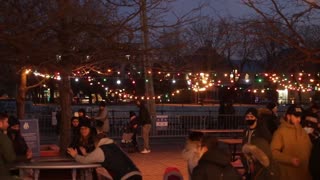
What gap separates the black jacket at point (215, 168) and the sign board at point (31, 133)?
977 centimetres

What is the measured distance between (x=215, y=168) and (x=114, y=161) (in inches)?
99.2

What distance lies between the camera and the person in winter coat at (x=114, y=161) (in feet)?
25.3

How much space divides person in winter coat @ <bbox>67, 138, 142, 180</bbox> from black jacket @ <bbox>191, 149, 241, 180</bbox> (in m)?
2.15

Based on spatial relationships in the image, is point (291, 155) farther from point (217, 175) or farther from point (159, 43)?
point (159, 43)

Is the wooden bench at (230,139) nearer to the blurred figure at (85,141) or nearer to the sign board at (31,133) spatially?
the blurred figure at (85,141)

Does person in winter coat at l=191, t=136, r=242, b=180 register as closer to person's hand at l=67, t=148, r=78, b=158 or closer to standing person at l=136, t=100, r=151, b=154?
person's hand at l=67, t=148, r=78, b=158

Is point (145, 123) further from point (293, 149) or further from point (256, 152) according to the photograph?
point (256, 152)

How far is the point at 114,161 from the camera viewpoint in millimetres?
7816

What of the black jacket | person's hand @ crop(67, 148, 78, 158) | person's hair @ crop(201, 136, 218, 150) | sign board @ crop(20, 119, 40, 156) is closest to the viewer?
the black jacket

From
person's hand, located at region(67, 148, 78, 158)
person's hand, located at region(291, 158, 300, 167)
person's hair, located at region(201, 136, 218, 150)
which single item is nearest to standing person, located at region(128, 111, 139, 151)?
person's hand, located at region(67, 148, 78, 158)

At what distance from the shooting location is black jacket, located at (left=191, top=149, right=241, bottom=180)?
5555mm

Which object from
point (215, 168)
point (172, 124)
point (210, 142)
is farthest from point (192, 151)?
point (172, 124)

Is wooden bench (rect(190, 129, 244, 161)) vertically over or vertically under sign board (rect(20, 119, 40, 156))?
under

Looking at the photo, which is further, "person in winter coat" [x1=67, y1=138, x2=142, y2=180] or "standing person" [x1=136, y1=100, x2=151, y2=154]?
"standing person" [x1=136, y1=100, x2=151, y2=154]
